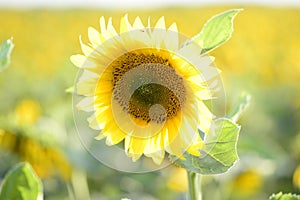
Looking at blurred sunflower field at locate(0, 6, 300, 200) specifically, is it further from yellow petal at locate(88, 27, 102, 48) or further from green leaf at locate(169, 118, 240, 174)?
green leaf at locate(169, 118, 240, 174)

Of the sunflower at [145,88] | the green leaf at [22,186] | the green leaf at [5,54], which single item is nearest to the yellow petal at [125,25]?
the sunflower at [145,88]

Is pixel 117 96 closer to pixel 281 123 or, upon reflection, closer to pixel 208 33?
pixel 208 33

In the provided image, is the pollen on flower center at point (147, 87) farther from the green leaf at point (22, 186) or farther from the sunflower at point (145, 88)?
the green leaf at point (22, 186)

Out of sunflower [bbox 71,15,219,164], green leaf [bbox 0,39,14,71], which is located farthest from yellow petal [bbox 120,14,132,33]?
green leaf [bbox 0,39,14,71]

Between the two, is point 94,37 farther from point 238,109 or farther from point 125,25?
point 238,109

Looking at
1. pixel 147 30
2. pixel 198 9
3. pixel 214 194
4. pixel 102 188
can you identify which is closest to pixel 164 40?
pixel 147 30

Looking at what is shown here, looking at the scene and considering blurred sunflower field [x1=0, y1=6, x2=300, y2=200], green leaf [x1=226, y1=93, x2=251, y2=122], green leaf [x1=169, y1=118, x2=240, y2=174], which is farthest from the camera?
blurred sunflower field [x1=0, y1=6, x2=300, y2=200]

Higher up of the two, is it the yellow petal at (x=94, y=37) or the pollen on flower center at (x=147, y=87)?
the yellow petal at (x=94, y=37)
